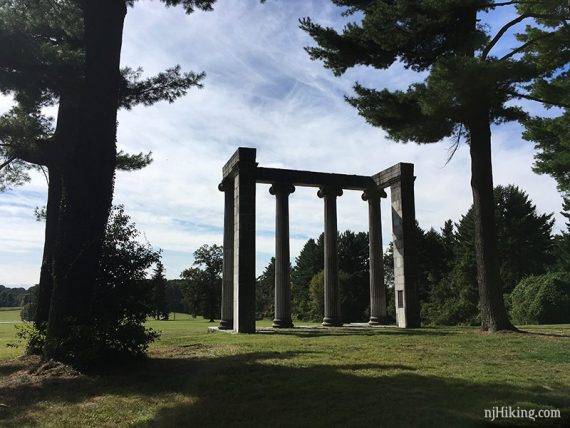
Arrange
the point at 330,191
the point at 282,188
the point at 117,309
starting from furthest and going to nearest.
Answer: the point at 330,191, the point at 282,188, the point at 117,309

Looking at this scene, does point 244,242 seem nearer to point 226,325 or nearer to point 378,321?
point 226,325

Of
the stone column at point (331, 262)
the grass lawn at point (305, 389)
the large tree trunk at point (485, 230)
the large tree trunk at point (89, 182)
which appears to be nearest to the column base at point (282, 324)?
the stone column at point (331, 262)

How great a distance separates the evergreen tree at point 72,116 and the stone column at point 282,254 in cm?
976

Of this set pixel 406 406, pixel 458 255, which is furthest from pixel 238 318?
pixel 458 255

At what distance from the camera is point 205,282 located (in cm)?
6944

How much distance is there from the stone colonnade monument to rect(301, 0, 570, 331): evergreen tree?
6.83 meters

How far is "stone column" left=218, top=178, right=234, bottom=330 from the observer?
1016 inches

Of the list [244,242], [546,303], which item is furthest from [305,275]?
[244,242]

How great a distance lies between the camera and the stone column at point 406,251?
25.1m

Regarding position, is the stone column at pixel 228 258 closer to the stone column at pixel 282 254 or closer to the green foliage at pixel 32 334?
the stone column at pixel 282 254

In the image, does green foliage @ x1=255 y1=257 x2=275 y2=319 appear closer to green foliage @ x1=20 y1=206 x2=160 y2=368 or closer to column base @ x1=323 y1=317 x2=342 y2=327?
column base @ x1=323 y1=317 x2=342 y2=327

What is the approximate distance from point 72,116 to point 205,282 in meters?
54.2

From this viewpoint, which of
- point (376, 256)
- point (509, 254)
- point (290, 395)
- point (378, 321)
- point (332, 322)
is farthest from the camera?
point (509, 254)

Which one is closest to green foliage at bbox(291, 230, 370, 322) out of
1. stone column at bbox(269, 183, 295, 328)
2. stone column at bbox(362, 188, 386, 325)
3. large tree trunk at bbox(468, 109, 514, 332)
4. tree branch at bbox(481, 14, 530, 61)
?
stone column at bbox(362, 188, 386, 325)
